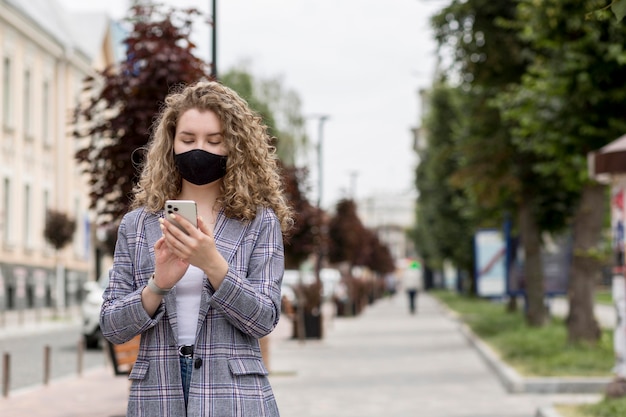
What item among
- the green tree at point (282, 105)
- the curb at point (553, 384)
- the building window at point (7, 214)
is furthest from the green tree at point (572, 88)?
the green tree at point (282, 105)

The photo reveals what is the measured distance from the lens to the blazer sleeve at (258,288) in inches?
140

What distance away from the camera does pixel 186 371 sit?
3.66m

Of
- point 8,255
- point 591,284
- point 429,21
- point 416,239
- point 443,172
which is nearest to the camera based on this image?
point 591,284

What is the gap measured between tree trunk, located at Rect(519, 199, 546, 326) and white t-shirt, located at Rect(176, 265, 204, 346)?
76.8 feet

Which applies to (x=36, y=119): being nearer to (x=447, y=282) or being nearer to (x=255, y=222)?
(x=255, y=222)

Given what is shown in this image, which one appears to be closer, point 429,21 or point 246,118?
point 246,118

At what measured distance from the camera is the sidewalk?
1309 centimetres

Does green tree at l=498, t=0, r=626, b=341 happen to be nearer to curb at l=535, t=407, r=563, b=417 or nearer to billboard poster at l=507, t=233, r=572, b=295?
curb at l=535, t=407, r=563, b=417

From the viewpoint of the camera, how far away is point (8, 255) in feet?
131

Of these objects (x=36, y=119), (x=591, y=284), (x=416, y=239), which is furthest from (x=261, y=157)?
(x=416, y=239)

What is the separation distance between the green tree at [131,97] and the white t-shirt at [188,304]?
7682 mm

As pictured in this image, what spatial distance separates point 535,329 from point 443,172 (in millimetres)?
26960

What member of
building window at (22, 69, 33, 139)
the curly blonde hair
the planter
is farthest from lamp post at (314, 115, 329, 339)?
the curly blonde hair

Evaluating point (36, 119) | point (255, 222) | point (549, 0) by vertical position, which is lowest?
point (255, 222)
